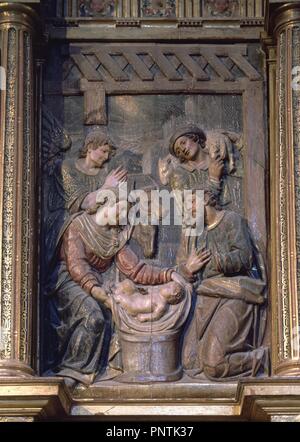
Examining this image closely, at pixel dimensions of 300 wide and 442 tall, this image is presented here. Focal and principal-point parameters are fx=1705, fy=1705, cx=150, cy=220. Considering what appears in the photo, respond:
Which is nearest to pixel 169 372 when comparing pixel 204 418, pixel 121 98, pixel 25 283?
pixel 204 418

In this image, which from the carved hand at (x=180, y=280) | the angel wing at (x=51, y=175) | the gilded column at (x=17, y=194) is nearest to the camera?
the gilded column at (x=17, y=194)

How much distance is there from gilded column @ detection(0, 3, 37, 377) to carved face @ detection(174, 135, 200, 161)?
121cm

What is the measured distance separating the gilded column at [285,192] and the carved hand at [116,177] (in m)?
1.22

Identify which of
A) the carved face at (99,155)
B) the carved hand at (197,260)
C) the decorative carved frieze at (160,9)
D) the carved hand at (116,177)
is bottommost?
the carved hand at (197,260)

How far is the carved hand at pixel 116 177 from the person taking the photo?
549 inches

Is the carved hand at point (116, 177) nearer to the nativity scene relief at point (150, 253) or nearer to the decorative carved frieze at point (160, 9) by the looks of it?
the nativity scene relief at point (150, 253)

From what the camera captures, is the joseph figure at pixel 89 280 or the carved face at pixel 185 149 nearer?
the joseph figure at pixel 89 280

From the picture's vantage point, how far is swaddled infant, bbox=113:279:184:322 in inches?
531

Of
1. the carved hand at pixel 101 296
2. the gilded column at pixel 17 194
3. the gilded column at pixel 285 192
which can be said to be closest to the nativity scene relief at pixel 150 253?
the carved hand at pixel 101 296

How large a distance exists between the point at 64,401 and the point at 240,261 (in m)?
1.89

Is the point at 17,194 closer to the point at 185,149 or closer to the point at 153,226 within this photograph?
the point at 153,226

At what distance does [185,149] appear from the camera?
551 inches

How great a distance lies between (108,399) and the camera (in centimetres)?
1324

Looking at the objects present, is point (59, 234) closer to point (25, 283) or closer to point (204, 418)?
point (25, 283)
